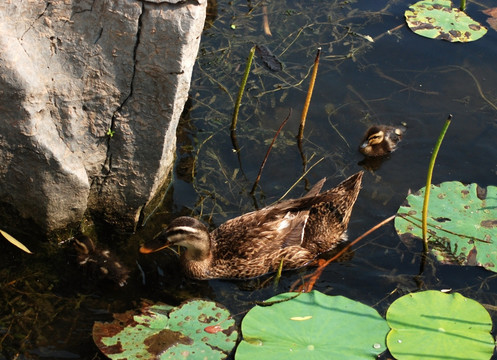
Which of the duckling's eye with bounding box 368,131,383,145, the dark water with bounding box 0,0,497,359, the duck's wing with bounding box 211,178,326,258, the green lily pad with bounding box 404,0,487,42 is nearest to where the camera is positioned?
the dark water with bounding box 0,0,497,359

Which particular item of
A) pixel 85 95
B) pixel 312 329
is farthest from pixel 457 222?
pixel 85 95

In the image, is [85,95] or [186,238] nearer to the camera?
[85,95]

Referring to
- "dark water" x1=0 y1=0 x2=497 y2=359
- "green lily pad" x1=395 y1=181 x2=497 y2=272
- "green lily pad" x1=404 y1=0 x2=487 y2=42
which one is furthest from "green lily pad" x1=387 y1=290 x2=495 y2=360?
"green lily pad" x1=404 y1=0 x2=487 y2=42

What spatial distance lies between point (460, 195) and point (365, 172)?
3.22 ft

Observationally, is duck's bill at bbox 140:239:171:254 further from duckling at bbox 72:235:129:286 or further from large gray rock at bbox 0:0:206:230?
large gray rock at bbox 0:0:206:230

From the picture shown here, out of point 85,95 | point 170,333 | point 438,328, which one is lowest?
point 438,328

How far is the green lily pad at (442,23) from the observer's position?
8344mm

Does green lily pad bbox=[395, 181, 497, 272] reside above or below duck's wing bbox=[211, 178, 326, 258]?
below

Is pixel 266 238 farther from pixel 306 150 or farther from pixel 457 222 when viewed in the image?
pixel 457 222

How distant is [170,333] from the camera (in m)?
5.21

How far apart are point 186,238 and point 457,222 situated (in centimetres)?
221

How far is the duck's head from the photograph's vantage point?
580 cm

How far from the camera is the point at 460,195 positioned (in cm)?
641

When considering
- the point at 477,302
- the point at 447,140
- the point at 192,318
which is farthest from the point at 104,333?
the point at 447,140
